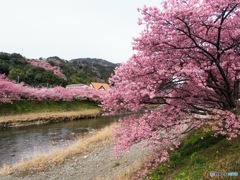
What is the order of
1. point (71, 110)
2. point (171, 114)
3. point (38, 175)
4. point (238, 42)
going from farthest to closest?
point (71, 110) → point (38, 175) → point (171, 114) → point (238, 42)

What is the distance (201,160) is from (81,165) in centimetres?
737

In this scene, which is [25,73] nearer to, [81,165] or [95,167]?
[81,165]

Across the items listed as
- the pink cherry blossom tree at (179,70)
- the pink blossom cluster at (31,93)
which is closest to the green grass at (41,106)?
the pink blossom cluster at (31,93)

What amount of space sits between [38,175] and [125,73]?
26.7 ft

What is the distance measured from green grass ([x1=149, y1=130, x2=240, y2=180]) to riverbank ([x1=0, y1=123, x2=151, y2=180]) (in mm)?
1791

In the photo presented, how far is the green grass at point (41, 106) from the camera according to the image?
37625 millimetres

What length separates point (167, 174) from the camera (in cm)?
750

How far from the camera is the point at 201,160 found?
7.00 m

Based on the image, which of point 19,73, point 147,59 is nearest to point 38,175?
point 147,59

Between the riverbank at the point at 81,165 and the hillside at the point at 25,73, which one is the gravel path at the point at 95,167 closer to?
the riverbank at the point at 81,165

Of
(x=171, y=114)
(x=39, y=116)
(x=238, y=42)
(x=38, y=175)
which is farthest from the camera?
(x=39, y=116)

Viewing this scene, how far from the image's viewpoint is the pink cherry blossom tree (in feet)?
19.0

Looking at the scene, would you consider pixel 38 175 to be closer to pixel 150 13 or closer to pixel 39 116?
pixel 150 13

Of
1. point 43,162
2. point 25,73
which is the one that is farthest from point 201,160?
point 25,73
